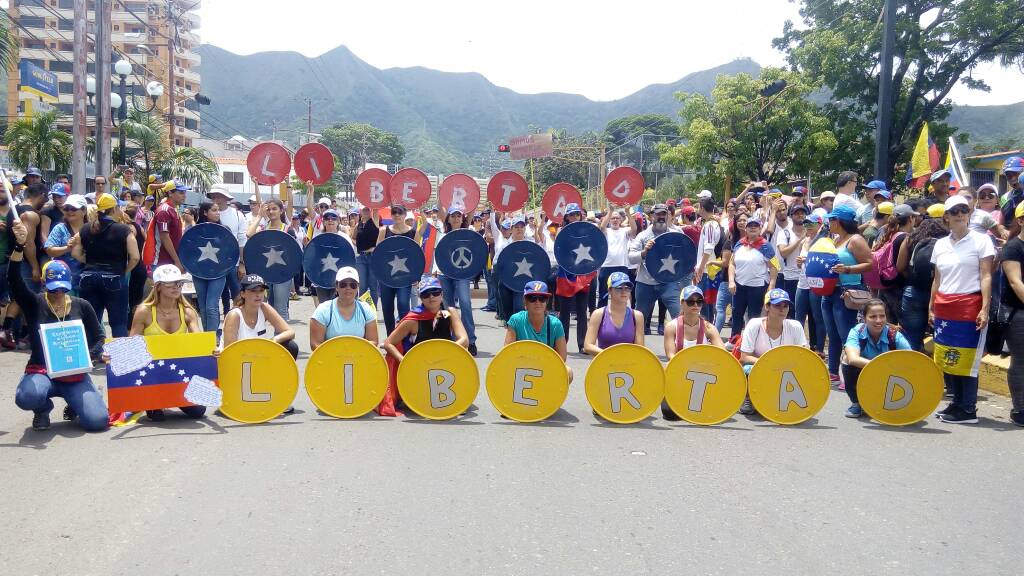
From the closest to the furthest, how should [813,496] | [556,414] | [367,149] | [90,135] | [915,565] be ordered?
1. [915,565]
2. [813,496]
3. [556,414]
4. [90,135]
5. [367,149]

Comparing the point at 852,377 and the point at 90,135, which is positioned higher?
the point at 90,135

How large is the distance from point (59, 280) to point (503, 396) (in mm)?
3519

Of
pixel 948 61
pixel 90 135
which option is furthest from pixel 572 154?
pixel 948 61

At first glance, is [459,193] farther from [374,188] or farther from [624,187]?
[624,187]

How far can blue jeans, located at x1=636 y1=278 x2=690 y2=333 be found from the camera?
10258 mm

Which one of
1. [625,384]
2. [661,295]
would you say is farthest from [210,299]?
[661,295]

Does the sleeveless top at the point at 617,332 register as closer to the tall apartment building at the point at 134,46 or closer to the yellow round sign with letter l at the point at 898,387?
the yellow round sign with letter l at the point at 898,387

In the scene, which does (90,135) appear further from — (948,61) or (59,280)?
(59,280)

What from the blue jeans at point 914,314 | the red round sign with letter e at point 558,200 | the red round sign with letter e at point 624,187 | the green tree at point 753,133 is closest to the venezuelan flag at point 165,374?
the red round sign with letter e at point 558,200

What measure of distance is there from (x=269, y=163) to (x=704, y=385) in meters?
6.34

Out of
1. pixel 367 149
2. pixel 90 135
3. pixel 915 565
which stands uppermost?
pixel 367 149

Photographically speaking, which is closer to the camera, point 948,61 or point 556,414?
point 556,414

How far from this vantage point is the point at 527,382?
6.96 meters

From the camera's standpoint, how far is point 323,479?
208 inches
